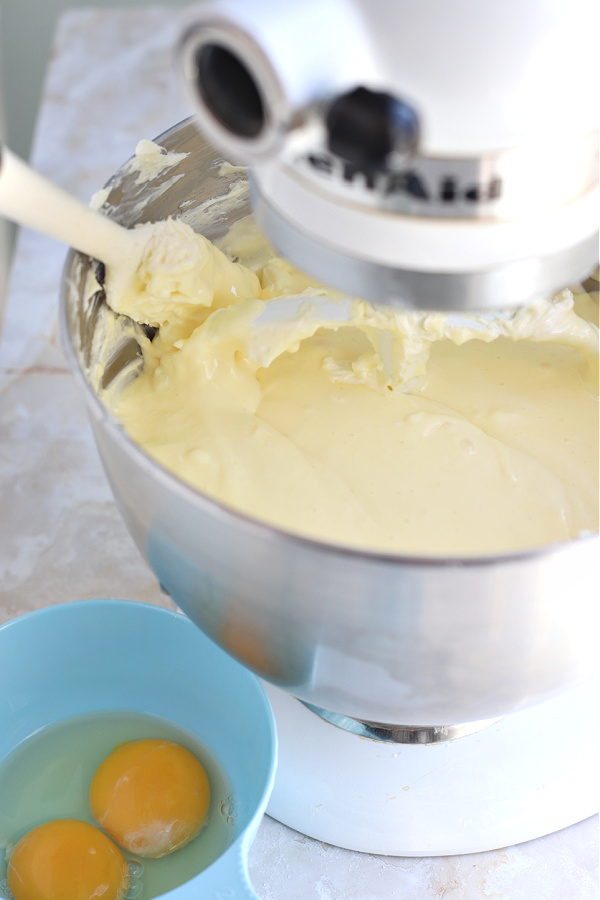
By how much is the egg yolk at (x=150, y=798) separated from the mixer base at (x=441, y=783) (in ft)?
0.24

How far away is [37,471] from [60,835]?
427 millimetres

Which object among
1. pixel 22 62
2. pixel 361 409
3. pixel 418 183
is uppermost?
pixel 418 183

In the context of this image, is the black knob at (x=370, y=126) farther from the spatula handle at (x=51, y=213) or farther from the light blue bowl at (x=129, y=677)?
the light blue bowl at (x=129, y=677)

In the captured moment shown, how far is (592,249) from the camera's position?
1.65 feet

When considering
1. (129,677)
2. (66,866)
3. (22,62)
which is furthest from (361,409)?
(22,62)

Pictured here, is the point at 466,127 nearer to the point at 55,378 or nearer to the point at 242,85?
the point at 242,85

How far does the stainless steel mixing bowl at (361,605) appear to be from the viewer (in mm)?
500

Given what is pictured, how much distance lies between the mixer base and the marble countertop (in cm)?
2

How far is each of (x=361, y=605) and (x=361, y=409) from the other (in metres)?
0.37

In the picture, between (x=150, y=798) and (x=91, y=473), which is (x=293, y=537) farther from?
(x=91, y=473)

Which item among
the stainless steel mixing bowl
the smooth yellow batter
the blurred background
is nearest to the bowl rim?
the stainless steel mixing bowl

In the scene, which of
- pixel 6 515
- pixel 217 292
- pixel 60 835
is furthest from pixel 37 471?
pixel 60 835

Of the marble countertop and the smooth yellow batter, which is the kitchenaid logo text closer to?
the marble countertop

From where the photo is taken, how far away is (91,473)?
1016 millimetres
